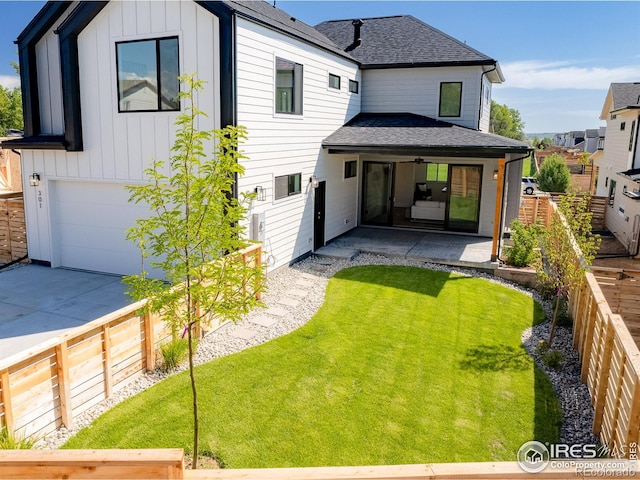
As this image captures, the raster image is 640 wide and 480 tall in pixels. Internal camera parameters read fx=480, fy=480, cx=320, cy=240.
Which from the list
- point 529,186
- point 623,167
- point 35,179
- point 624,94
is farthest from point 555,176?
point 35,179

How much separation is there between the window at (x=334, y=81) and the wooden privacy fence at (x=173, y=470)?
1301 cm

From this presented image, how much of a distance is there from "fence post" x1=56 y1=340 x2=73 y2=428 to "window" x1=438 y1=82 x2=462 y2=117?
14.7m

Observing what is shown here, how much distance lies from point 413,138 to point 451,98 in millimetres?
3794

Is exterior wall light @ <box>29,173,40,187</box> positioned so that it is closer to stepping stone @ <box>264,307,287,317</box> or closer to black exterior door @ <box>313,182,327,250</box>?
stepping stone @ <box>264,307,287,317</box>

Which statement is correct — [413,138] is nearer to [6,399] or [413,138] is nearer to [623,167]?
[6,399]

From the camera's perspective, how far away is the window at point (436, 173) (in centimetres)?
2147

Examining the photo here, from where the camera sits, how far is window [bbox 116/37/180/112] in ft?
33.9

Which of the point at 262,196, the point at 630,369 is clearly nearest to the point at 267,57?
the point at 262,196

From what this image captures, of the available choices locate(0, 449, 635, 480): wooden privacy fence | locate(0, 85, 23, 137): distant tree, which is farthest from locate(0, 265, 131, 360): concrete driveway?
locate(0, 85, 23, 137): distant tree

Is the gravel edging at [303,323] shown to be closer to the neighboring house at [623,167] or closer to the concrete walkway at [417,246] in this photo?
the concrete walkway at [417,246]

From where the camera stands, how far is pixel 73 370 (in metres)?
5.84

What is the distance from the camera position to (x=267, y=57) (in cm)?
1097

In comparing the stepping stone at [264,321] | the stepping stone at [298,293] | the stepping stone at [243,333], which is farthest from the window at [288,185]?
the stepping stone at [243,333]

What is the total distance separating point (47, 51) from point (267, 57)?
18.7ft
